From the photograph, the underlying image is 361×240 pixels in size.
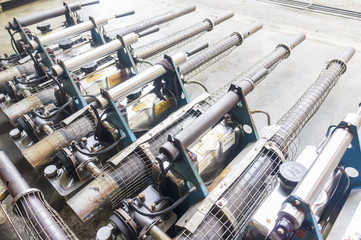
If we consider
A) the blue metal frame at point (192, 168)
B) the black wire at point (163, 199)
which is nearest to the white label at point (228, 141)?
the blue metal frame at point (192, 168)

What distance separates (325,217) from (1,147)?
2965mm

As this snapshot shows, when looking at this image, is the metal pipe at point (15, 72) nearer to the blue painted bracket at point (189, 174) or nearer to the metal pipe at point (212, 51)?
the metal pipe at point (212, 51)

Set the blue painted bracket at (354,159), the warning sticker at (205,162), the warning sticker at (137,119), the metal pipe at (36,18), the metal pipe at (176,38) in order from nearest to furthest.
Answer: the blue painted bracket at (354,159) → the warning sticker at (205,162) → the warning sticker at (137,119) → the metal pipe at (176,38) → the metal pipe at (36,18)

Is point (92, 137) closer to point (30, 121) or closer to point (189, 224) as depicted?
point (30, 121)

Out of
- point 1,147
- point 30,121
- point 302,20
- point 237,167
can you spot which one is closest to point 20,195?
point 237,167

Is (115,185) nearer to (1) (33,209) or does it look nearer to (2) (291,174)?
(1) (33,209)

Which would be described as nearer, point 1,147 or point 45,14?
point 1,147

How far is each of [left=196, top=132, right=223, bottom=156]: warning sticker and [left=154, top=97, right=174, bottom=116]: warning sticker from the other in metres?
0.67

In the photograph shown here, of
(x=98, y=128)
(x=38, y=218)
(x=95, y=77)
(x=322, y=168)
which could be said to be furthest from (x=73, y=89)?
(x=322, y=168)

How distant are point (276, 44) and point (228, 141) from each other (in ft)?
8.28

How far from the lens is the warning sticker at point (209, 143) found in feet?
5.68

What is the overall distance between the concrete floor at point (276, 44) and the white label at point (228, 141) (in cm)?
82

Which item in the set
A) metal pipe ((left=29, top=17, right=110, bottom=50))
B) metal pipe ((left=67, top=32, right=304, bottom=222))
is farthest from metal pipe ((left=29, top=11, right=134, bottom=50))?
metal pipe ((left=67, top=32, right=304, bottom=222))

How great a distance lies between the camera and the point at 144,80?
2068 mm
